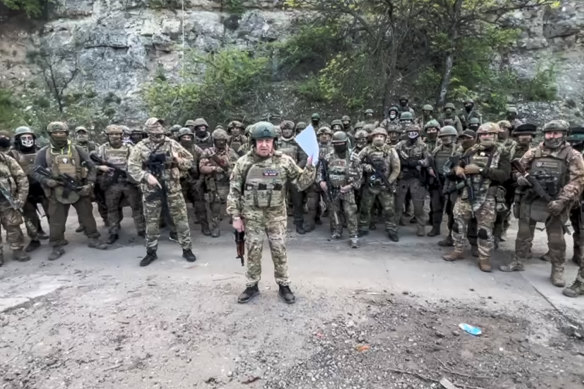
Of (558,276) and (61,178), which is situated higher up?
(61,178)

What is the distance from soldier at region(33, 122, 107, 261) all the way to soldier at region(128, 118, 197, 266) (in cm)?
143

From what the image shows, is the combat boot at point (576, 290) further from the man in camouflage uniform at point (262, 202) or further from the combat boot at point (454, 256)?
the man in camouflage uniform at point (262, 202)

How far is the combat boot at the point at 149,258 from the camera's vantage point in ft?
20.0

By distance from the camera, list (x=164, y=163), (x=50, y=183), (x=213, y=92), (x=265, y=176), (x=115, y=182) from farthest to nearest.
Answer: (x=213, y=92) → (x=115, y=182) → (x=50, y=183) → (x=164, y=163) → (x=265, y=176)

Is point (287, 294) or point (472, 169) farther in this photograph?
point (472, 169)

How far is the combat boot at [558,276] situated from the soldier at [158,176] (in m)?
5.30

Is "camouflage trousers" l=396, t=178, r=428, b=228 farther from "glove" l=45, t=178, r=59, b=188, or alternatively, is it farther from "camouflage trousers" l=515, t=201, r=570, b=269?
"glove" l=45, t=178, r=59, b=188

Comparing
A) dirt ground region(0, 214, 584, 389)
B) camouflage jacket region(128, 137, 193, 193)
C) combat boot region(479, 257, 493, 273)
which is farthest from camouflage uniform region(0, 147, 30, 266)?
combat boot region(479, 257, 493, 273)

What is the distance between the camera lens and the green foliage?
13.6 meters

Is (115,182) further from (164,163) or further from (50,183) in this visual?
(164,163)

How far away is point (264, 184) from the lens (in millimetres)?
4672

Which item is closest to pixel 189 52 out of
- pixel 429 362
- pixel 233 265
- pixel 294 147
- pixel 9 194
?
pixel 294 147

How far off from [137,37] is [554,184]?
55.7ft

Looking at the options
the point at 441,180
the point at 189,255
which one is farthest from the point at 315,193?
the point at 189,255
